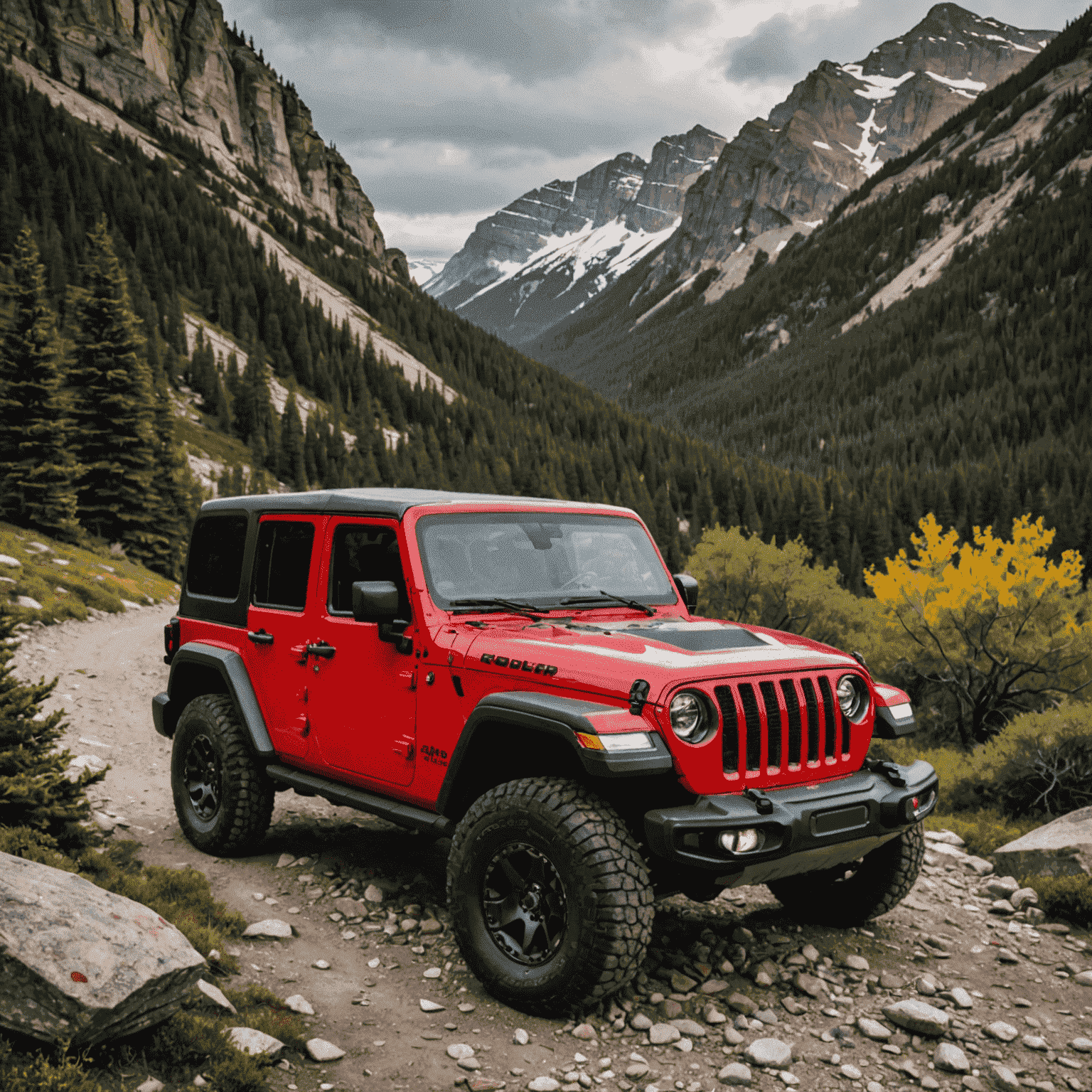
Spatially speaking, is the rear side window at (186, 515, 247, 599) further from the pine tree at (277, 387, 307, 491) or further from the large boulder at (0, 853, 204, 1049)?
the pine tree at (277, 387, 307, 491)

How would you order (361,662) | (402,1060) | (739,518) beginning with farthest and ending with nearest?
(739,518), (361,662), (402,1060)

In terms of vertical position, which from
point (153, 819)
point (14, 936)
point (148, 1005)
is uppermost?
point (14, 936)

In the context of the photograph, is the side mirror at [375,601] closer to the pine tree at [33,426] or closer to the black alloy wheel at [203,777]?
the black alloy wheel at [203,777]

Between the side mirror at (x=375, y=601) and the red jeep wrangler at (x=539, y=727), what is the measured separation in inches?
0.5

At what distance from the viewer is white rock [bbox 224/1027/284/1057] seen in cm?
382

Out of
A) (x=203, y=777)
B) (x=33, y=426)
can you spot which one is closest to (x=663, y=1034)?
(x=203, y=777)

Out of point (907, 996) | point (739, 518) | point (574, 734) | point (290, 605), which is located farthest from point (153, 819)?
point (739, 518)

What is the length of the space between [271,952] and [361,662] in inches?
71.9

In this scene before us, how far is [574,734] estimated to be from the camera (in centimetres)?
412

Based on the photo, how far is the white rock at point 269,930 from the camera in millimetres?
5219

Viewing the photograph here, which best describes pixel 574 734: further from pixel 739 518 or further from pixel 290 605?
pixel 739 518

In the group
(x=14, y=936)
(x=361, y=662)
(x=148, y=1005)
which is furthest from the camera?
(x=361, y=662)

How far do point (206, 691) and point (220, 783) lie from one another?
40.5 inches

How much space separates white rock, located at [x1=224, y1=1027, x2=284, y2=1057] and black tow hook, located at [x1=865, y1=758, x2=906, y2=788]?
→ 11.7 ft
